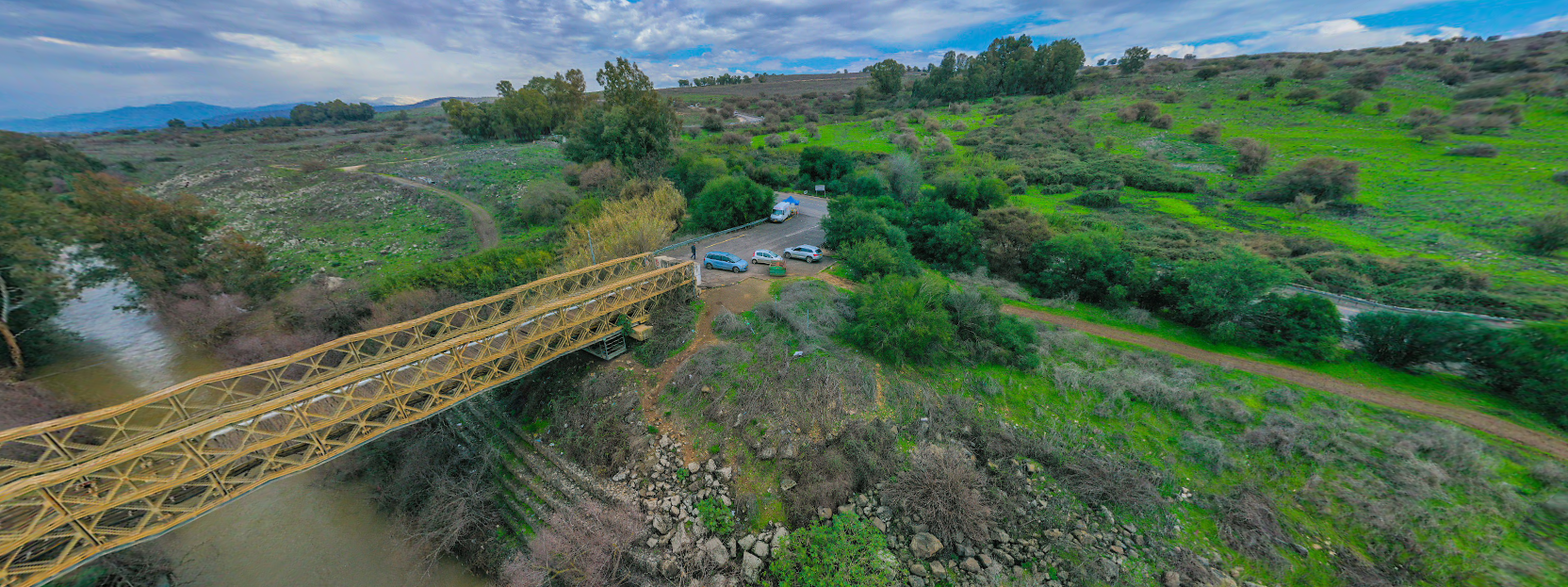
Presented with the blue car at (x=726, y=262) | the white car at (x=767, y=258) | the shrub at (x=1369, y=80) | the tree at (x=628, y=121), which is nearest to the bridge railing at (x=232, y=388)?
the blue car at (x=726, y=262)

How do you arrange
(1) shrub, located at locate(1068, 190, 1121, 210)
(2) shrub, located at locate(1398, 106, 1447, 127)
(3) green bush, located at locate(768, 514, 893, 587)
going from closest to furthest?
(3) green bush, located at locate(768, 514, 893, 587) → (1) shrub, located at locate(1068, 190, 1121, 210) → (2) shrub, located at locate(1398, 106, 1447, 127)

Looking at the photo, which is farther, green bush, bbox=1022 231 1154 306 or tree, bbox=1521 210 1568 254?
green bush, bbox=1022 231 1154 306

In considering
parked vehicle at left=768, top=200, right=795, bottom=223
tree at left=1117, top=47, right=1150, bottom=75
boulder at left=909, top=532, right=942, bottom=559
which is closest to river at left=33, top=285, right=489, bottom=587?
boulder at left=909, top=532, right=942, bottom=559

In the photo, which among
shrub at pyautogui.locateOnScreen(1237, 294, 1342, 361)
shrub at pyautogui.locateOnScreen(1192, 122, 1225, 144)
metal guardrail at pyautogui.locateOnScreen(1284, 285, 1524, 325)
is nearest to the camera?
metal guardrail at pyautogui.locateOnScreen(1284, 285, 1524, 325)

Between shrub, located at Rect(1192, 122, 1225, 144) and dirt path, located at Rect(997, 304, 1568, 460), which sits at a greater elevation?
shrub, located at Rect(1192, 122, 1225, 144)

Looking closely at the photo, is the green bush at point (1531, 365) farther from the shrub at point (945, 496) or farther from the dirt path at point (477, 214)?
the dirt path at point (477, 214)

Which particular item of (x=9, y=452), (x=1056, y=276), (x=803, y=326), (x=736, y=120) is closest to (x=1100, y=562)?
(x=803, y=326)

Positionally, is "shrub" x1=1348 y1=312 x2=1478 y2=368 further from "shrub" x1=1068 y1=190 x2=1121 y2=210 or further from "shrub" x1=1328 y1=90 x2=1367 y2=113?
"shrub" x1=1328 y1=90 x2=1367 y2=113

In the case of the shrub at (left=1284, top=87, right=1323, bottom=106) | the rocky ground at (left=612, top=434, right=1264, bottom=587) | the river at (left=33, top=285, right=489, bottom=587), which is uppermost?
the shrub at (left=1284, top=87, right=1323, bottom=106)
